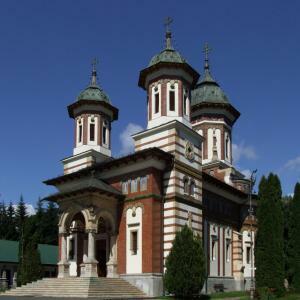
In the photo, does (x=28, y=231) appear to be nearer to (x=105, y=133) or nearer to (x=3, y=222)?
(x=105, y=133)

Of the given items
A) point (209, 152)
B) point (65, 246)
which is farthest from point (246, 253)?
point (65, 246)

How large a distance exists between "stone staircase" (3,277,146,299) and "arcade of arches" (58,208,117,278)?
964 mm

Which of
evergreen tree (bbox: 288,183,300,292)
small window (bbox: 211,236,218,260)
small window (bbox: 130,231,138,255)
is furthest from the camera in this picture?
small window (bbox: 211,236,218,260)

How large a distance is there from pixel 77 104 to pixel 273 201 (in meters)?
20.4

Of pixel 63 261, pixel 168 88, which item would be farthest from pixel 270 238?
pixel 63 261

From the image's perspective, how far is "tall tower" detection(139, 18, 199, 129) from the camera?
1481 inches

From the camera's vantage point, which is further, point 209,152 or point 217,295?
point 209,152

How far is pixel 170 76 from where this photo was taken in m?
38.2

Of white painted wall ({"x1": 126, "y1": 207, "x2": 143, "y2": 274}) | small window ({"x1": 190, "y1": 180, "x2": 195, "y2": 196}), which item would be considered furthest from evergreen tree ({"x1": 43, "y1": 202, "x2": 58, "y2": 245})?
small window ({"x1": 190, "y1": 180, "x2": 195, "y2": 196})

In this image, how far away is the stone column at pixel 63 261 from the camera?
3588 centimetres

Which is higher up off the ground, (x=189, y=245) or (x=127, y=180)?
(x=127, y=180)

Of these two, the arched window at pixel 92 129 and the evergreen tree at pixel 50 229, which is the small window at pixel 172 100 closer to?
the arched window at pixel 92 129

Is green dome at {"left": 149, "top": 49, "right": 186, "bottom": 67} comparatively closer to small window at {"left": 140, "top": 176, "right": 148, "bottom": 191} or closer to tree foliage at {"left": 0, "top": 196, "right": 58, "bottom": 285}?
small window at {"left": 140, "top": 176, "right": 148, "bottom": 191}

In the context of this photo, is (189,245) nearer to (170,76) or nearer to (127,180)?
(127,180)
